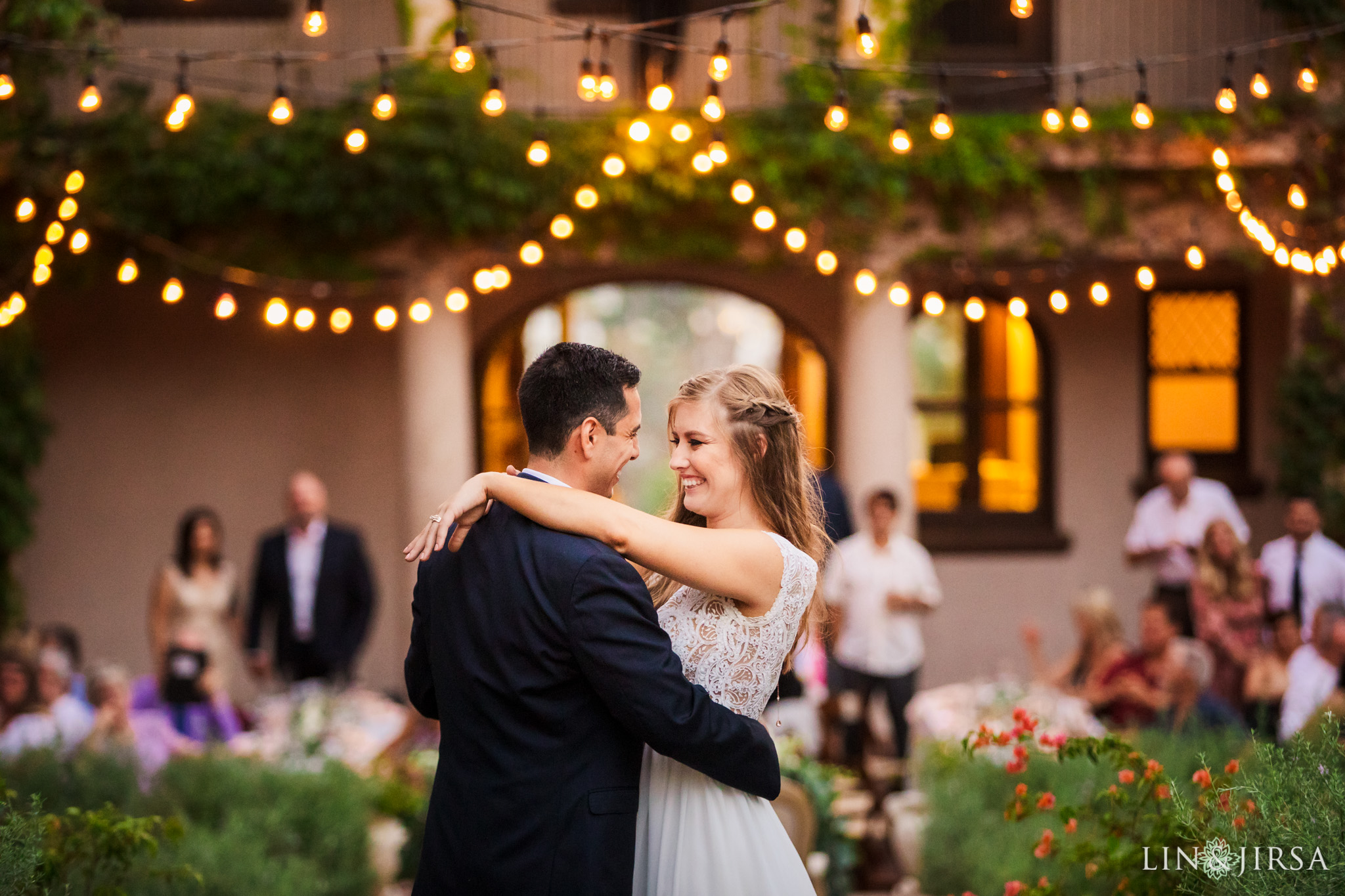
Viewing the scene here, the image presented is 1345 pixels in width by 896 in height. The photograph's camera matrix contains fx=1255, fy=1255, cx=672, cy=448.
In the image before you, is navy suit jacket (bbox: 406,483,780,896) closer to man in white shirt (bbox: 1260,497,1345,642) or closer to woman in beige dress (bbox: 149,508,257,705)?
woman in beige dress (bbox: 149,508,257,705)

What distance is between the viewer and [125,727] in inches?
230

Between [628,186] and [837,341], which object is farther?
[837,341]

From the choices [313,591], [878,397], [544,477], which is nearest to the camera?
[544,477]

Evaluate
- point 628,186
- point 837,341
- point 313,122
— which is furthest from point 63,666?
point 837,341

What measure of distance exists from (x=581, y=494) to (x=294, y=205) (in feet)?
19.0

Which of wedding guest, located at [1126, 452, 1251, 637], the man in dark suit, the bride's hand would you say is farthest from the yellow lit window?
the bride's hand

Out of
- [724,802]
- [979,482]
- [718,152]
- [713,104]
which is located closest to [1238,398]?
[979,482]

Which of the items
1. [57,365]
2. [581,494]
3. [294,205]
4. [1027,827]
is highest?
[294,205]

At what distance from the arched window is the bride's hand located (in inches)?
298

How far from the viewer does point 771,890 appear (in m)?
2.58

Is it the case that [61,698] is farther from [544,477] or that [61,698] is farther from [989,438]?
[989,438]

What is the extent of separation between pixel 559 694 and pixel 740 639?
0.40 meters

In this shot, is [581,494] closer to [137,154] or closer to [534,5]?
[137,154]

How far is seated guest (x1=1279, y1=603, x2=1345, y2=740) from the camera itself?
561 centimetres
